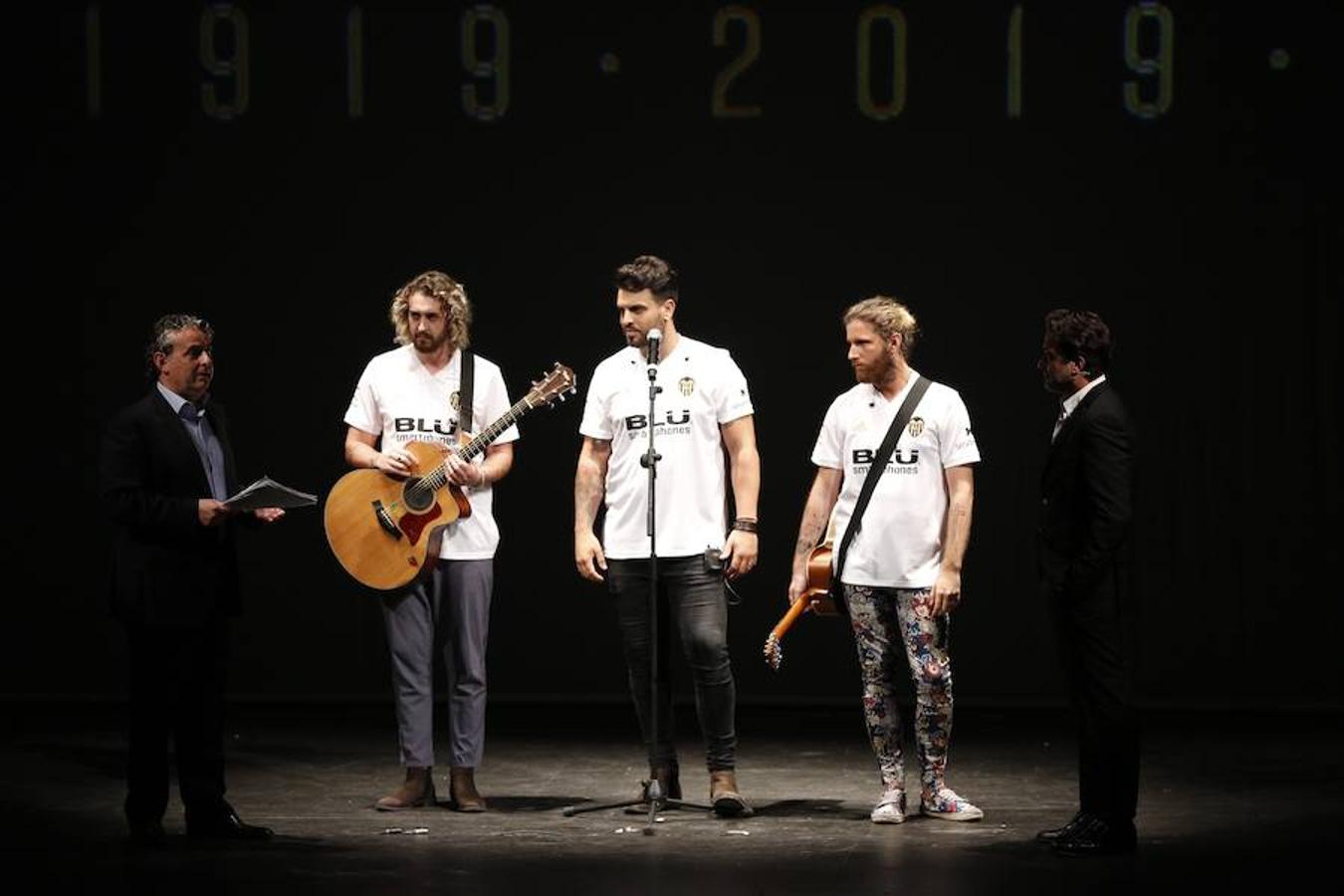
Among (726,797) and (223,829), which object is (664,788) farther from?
(223,829)

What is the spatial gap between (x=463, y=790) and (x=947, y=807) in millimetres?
1449

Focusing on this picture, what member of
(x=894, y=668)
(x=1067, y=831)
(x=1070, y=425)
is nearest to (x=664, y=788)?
(x=894, y=668)

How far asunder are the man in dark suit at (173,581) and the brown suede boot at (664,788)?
3.66 ft

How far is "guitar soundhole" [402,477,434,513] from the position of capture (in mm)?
6020

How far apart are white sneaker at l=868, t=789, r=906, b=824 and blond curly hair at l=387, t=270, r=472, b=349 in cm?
185

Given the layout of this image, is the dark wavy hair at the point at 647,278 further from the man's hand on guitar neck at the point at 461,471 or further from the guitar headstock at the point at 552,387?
the man's hand on guitar neck at the point at 461,471

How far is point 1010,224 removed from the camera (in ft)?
27.8

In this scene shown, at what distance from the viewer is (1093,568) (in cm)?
518

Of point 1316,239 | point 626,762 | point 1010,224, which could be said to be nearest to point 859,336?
point 626,762

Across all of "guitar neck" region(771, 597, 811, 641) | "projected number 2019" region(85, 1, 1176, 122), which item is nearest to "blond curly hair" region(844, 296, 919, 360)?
"guitar neck" region(771, 597, 811, 641)

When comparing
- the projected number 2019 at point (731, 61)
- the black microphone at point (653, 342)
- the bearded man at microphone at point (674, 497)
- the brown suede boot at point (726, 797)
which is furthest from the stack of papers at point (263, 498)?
the projected number 2019 at point (731, 61)

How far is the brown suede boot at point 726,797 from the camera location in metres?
5.96

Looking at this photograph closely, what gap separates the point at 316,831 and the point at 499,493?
3.11m

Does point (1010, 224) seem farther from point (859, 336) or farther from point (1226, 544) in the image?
point (859, 336)
